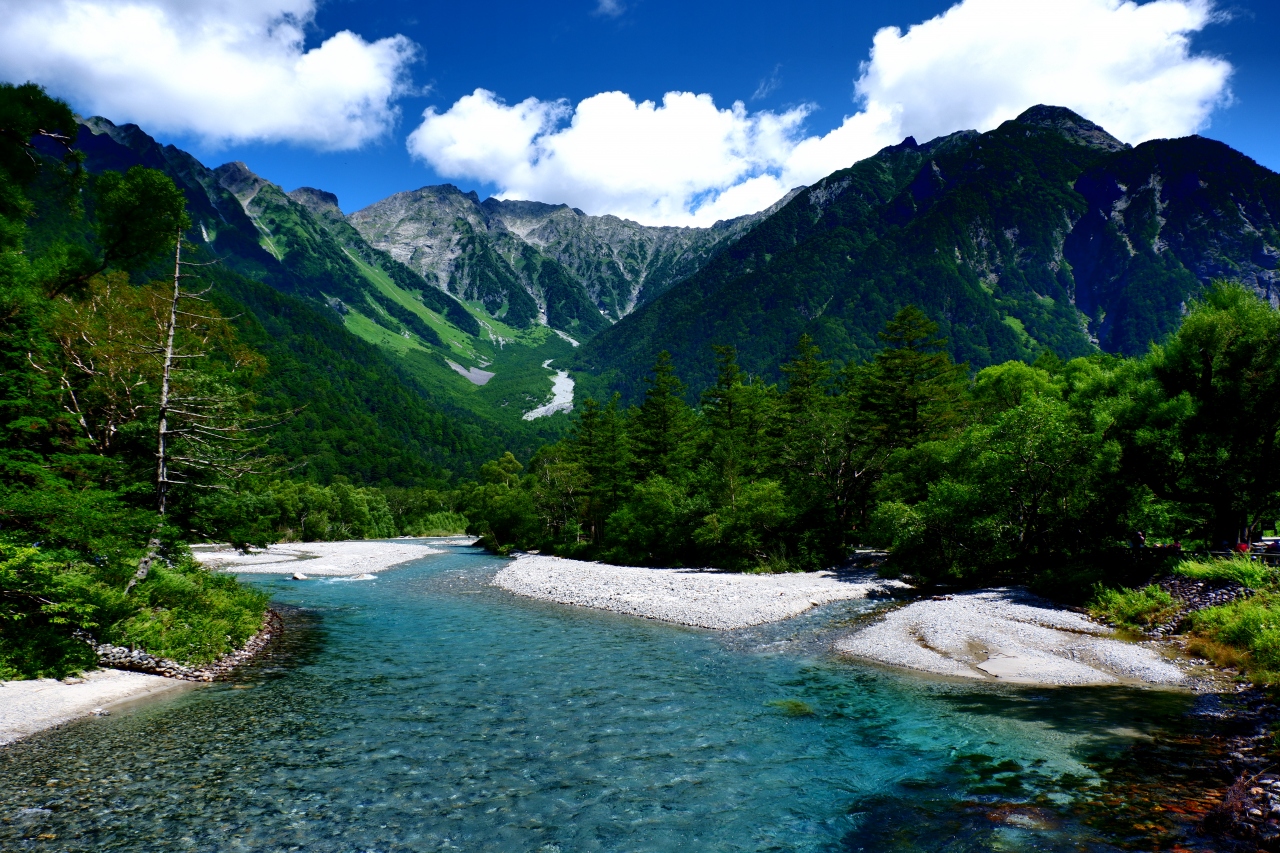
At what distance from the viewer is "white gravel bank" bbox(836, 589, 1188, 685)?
1745 centimetres

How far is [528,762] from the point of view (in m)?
12.3

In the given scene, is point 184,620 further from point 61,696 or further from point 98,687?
point 61,696

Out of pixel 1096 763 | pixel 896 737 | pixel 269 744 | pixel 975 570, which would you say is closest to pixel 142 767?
pixel 269 744

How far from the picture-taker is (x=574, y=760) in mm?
12453

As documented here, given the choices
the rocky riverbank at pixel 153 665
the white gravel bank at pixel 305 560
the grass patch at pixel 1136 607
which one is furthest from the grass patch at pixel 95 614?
the grass patch at pixel 1136 607

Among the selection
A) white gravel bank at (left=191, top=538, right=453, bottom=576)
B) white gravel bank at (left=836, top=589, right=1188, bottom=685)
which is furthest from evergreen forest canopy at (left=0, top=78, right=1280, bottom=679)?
white gravel bank at (left=191, top=538, right=453, bottom=576)

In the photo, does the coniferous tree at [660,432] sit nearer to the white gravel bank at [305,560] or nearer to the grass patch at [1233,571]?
the white gravel bank at [305,560]

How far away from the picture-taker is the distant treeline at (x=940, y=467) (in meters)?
24.7

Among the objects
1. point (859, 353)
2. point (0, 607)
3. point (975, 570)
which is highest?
point (859, 353)

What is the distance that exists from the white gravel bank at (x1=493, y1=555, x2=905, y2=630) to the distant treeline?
13.8ft

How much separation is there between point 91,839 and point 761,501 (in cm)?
4052

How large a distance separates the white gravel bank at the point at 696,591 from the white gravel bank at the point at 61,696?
1950 cm

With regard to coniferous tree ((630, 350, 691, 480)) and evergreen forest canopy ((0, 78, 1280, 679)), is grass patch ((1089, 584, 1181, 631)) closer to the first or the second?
evergreen forest canopy ((0, 78, 1280, 679))

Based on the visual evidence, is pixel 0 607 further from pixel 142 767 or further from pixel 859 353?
pixel 859 353
